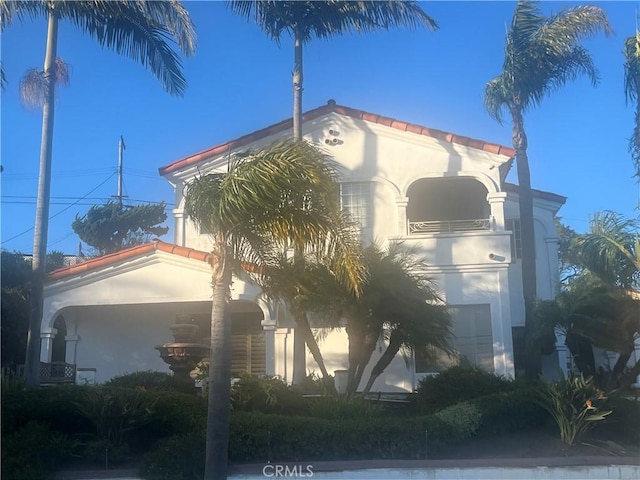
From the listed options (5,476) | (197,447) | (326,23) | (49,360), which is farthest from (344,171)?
(5,476)

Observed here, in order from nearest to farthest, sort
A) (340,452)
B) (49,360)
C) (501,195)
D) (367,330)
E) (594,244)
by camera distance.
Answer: (340,452), (367,330), (594,244), (49,360), (501,195)

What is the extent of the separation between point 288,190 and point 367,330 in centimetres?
541

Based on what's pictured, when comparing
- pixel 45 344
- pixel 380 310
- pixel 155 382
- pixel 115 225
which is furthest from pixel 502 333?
pixel 115 225

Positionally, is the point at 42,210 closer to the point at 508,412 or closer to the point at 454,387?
the point at 454,387

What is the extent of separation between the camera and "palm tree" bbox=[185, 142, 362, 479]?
919cm

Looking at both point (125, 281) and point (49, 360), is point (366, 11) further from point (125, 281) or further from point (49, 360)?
point (49, 360)

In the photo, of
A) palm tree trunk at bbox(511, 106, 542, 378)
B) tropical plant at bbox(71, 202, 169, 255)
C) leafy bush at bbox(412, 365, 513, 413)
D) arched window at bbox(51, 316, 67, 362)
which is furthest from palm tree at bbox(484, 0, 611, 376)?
tropical plant at bbox(71, 202, 169, 255)

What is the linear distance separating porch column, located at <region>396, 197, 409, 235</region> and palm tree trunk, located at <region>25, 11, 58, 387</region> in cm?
854

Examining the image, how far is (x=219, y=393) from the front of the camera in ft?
30.0

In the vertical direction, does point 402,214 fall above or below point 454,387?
above

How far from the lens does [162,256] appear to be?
55.7ft

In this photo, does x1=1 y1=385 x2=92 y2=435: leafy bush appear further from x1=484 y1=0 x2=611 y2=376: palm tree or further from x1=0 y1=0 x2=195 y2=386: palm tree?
x1=484 y1=0 x2=611 y2=376: palm tree

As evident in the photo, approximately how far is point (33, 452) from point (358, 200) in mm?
11059

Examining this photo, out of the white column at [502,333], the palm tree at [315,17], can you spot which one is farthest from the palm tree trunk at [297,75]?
the white column at [502,333]
